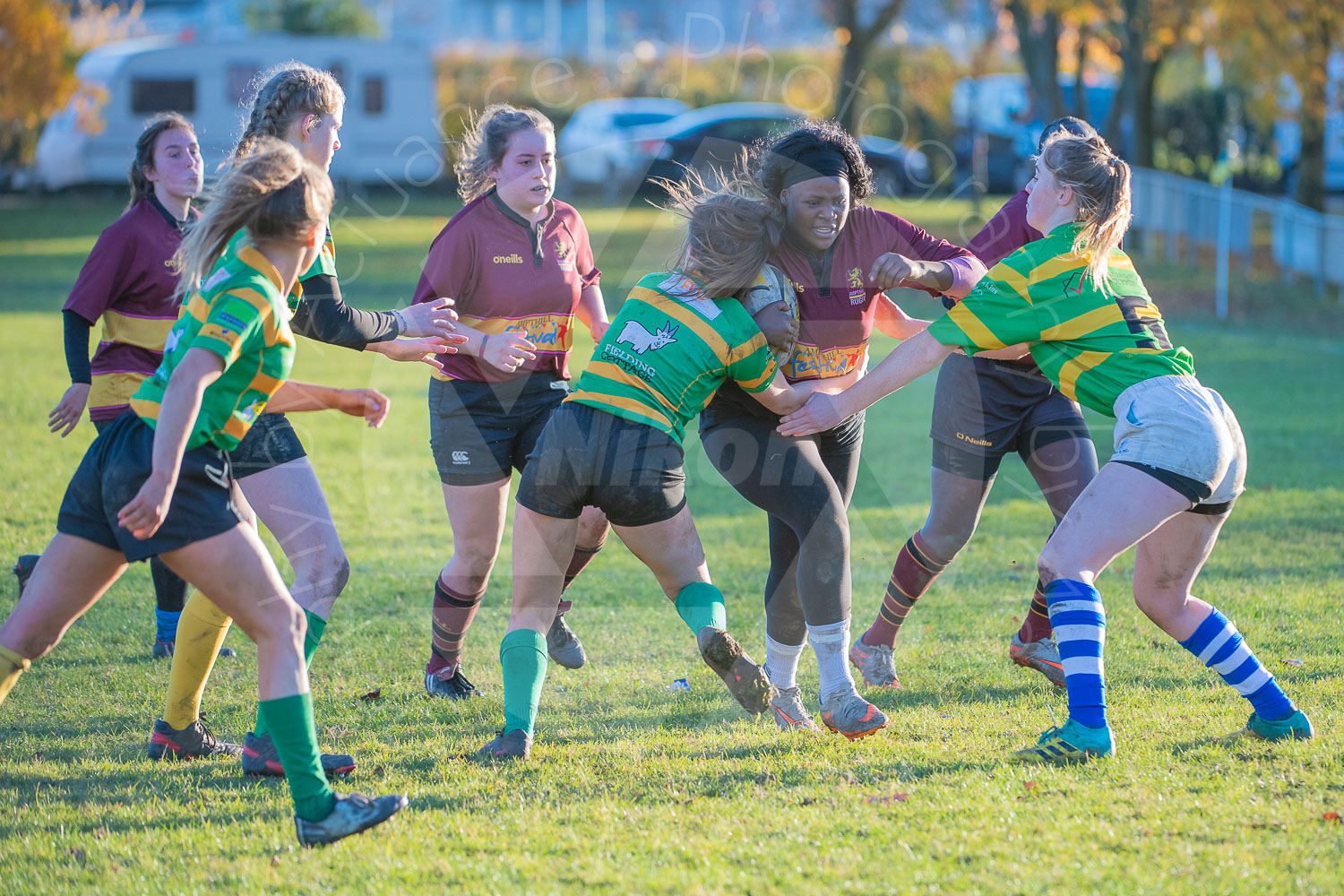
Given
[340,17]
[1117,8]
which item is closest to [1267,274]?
[1117,8]

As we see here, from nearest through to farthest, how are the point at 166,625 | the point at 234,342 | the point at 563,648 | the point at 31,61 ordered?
the point at 234,342 < the point at 563,648 < the point at 166,625 < the point at 31,61

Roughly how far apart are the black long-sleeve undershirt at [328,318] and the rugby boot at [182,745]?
1353 mm

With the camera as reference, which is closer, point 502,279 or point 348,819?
point 348,819

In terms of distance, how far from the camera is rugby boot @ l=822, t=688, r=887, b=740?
3.90 meters

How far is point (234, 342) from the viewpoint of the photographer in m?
3.04

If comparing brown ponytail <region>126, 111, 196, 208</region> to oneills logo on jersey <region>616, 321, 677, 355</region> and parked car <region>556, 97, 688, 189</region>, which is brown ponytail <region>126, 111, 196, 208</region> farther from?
parked car <region>556, 97, 688, 189</region>

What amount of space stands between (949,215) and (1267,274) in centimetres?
730

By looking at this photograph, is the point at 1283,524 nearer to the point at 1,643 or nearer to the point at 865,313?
the point at 865,313

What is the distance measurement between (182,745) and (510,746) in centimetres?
109

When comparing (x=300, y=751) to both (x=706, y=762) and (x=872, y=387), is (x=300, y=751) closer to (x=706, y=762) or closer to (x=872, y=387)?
(x=706, y=762)

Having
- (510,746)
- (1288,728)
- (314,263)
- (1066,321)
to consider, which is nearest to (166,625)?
(510,746)

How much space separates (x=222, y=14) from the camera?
141 feet

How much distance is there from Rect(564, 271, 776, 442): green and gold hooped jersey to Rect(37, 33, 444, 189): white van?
2274 cm

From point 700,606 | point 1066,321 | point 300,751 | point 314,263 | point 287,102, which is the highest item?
point 287,102
